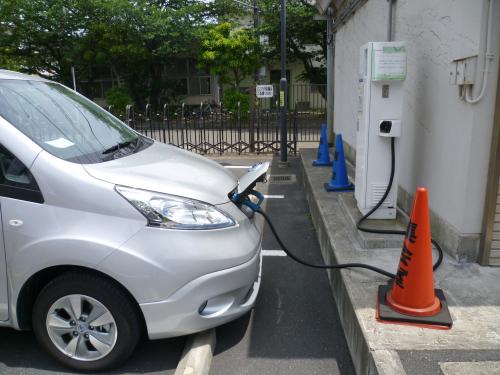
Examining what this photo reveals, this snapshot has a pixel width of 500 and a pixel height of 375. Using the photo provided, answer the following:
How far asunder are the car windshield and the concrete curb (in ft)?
4.46

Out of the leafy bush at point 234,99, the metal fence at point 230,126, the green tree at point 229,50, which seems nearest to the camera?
the metal fence at point 230,126

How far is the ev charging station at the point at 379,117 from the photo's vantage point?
3.91 meters

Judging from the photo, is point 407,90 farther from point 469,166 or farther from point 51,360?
point 51,360

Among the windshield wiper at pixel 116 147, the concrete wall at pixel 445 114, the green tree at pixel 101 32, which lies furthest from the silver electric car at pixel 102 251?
the green tree at pixel 101 32

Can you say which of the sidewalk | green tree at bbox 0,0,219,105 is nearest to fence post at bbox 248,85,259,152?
the sidewalk

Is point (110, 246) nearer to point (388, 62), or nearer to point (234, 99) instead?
point (388, 62)

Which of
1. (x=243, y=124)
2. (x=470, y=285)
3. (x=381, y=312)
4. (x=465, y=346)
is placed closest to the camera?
(x=465, y=346)

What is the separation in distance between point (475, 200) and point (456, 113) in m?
0.71

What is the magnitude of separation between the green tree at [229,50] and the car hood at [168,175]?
17.2 metres

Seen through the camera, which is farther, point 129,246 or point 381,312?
point 381,312

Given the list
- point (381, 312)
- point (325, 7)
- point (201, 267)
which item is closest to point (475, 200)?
point (381, 312)

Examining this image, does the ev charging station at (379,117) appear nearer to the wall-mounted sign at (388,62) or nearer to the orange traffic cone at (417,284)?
the wall-mounted sign at (388,62)

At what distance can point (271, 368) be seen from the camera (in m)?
2.80

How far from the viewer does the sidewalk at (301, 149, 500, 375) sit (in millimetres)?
2287
